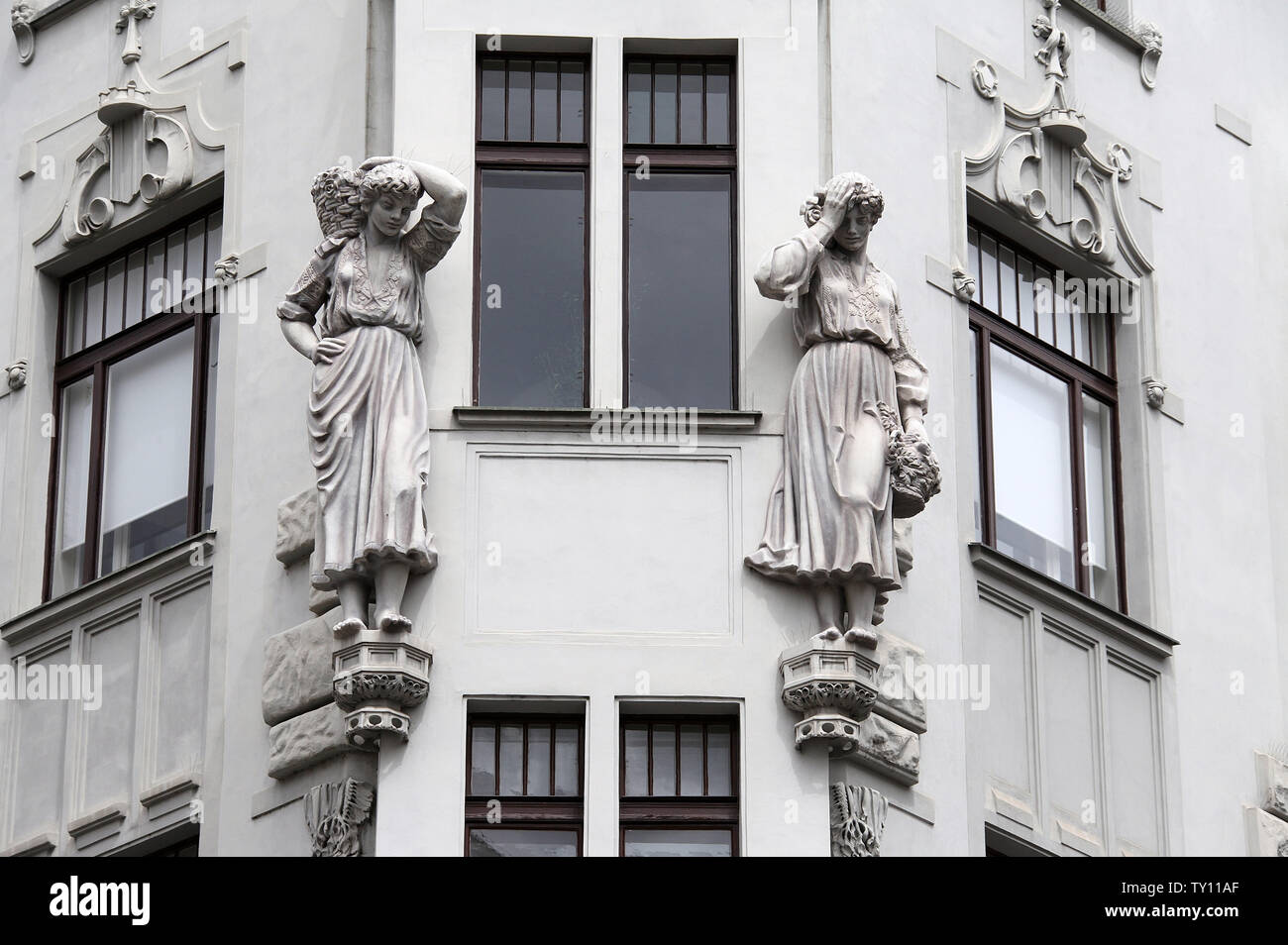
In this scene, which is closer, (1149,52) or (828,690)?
(828,690)

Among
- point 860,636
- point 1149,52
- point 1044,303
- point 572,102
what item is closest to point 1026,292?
point 1044,303

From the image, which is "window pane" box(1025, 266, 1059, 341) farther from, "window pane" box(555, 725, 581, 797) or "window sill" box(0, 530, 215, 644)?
"window sill" box(0, 530, 215, 644)

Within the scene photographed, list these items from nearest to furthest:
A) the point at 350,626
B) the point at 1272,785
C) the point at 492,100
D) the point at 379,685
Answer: the point at 379,685, the point at 350,626, the point at 492,100, the point at 1272,785

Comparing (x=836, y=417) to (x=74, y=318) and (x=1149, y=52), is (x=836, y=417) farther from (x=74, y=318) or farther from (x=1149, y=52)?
(x=74, y=318)

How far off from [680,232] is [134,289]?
15.2ft

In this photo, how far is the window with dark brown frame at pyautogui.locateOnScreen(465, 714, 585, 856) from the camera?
78.3 ft

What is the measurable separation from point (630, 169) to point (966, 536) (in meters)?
3.29

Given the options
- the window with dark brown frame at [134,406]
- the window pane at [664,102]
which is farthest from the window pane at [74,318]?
the window pane at [664,102]

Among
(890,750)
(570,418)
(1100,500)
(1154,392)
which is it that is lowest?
(890,750)

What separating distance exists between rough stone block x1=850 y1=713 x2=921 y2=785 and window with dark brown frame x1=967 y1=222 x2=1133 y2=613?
2637 millimetres

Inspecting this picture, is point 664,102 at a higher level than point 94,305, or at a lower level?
higher

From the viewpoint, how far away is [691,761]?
2409cm

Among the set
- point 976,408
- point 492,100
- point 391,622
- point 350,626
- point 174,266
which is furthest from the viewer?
point 174,266

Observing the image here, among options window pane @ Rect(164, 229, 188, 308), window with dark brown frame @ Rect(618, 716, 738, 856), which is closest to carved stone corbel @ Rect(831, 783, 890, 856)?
window with dark brown frame @ Rect(618, 716, 738, 856)
